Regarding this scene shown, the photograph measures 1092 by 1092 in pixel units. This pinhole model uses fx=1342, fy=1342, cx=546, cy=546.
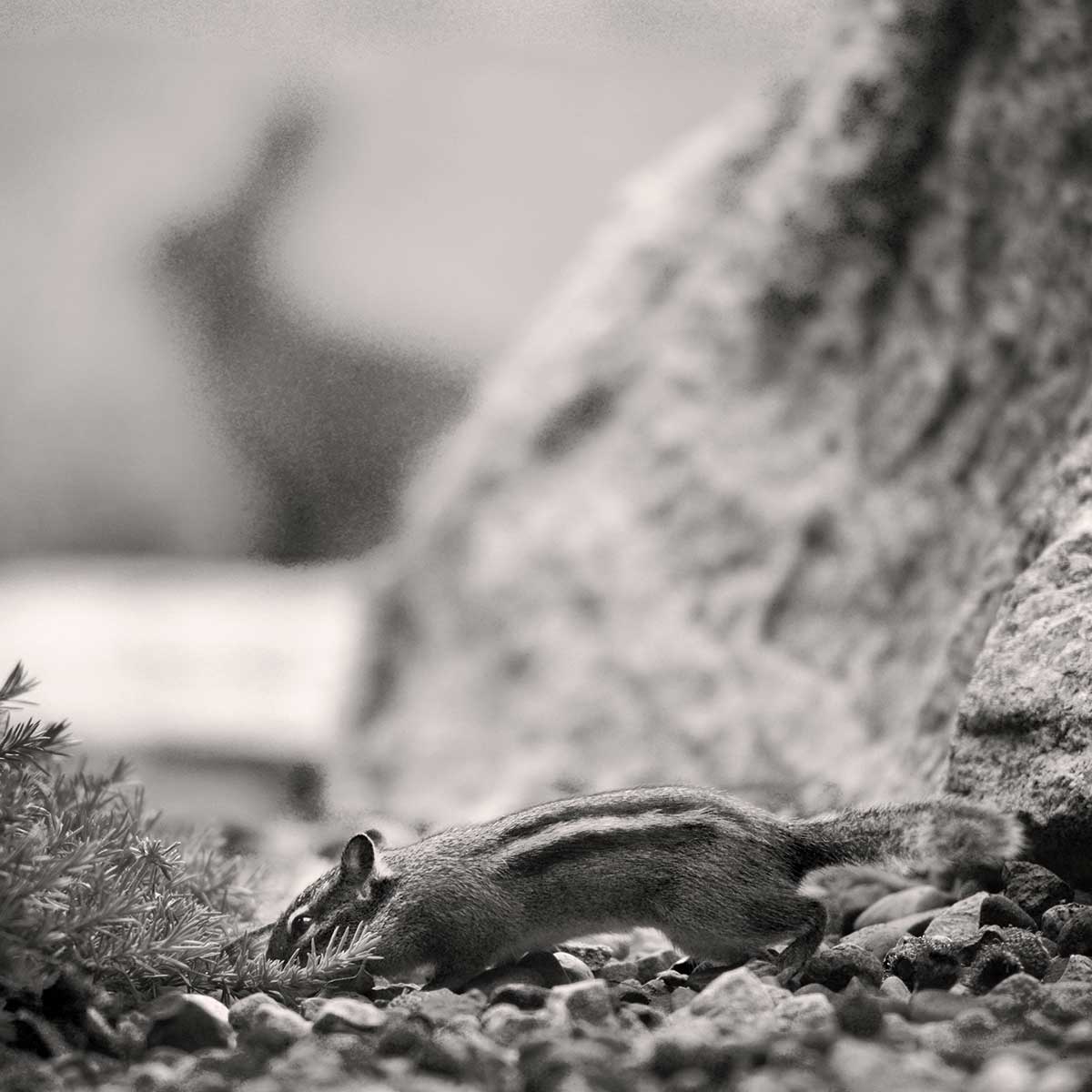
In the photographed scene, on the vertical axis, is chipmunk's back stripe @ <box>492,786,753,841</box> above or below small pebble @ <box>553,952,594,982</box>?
above

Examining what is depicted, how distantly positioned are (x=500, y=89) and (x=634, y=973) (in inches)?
524

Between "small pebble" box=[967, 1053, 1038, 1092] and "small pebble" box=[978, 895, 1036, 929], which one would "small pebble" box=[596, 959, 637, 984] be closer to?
"small pebble" box=[978, 895, 1036, 929]

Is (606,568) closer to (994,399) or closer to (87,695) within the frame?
(994,399)

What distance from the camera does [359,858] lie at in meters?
3.46

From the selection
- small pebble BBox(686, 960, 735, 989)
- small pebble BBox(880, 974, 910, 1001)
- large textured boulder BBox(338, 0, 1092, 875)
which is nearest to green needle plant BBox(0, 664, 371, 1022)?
small pebble BBox(686, 960, 735, 989)

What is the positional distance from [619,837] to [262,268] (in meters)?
14.1

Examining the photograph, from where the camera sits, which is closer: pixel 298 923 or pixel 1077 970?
pixel 1077 970

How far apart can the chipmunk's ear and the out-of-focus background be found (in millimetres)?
10526

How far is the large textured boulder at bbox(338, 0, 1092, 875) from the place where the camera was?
5109 mm

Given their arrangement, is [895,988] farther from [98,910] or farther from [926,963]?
[98,910]

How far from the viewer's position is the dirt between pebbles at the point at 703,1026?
6.94 feet

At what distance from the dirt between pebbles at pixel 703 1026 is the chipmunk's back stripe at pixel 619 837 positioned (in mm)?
290

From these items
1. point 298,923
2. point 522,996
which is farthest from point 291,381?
point 522,996

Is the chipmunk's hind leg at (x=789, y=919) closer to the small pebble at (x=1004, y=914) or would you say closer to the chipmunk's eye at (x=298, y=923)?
the small pebble at (x=1004, y=914)
